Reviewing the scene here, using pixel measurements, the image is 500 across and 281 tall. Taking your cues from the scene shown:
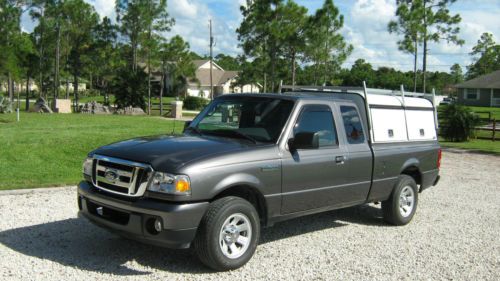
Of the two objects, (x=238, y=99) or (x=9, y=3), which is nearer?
(x=238, y=99)

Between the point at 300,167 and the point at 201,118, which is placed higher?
the point at 201,118

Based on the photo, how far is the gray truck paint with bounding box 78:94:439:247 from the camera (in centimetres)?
492

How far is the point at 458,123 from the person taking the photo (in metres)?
23.3

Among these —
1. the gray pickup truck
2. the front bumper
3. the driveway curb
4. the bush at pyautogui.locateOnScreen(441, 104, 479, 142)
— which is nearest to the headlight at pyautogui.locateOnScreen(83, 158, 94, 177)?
the gray pickup truck

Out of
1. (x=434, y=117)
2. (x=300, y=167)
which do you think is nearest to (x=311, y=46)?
(x=434, y=117)

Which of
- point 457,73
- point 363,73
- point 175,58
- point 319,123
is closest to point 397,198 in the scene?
point 319,123

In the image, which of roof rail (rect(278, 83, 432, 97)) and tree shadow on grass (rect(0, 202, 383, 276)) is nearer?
tree shadow on grass (rect(0, 202, 383, 276))

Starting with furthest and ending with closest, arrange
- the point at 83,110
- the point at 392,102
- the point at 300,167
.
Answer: the point at 83,110, the point at 392,102, the point at 300,167

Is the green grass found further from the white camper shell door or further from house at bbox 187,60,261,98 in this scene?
house at bbox 187,60,261,98

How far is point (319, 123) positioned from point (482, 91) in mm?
65981

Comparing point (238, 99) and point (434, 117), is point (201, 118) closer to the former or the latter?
point (238, 99)

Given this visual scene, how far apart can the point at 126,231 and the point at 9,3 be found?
3738 cm

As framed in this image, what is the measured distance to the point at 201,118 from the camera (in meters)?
6.70

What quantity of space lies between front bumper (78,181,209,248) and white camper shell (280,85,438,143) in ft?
10.1
